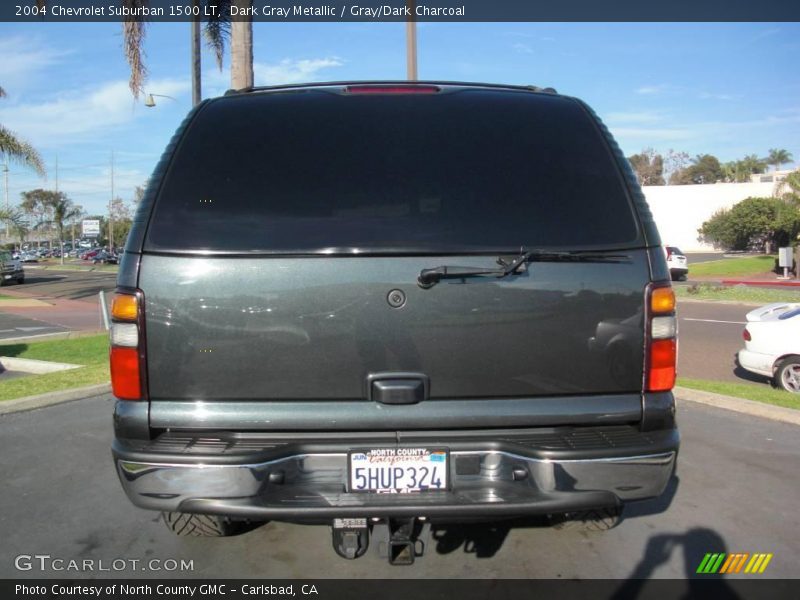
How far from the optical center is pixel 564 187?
275cm

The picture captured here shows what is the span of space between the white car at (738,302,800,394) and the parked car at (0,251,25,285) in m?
38.4

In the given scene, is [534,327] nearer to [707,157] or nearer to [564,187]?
[564,187]

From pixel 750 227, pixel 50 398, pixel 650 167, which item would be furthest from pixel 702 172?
pixel 50 398

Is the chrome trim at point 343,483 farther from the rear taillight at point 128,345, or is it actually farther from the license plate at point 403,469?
the rear taillight at point 128,345

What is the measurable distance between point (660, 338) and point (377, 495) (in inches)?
49.9

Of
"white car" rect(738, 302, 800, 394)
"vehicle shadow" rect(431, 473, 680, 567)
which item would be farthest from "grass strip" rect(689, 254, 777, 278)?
"vehicle shadow" rect(431, 473, 680, 567)

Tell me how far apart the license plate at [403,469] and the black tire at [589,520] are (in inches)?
43.4

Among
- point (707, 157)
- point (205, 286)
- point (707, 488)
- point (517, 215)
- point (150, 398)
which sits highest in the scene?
point (707, 157)

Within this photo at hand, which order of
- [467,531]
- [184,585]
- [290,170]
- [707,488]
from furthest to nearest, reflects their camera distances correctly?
[707,488], [467,531], [184,585], [290,170]

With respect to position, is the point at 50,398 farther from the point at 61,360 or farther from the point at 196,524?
the point at 196,524

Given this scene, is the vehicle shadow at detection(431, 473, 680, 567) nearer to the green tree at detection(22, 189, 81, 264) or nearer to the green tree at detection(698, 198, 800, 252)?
the green tree at detection(698, 198, 800, 252)

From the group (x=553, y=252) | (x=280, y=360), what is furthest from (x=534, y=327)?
(x=280, y=360)

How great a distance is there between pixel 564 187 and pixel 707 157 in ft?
304

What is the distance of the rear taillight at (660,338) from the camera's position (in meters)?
2.66
